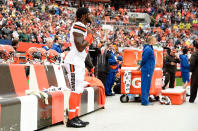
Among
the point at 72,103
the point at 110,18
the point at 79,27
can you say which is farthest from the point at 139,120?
the point at 110,18

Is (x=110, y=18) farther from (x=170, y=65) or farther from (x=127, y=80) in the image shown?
(x=127, y=80)

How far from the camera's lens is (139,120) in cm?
614

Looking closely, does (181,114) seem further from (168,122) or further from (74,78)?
(74,78)

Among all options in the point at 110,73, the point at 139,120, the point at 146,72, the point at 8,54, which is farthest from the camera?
the point at 110,73

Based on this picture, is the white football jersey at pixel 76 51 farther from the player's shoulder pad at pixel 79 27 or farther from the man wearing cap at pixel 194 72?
the man wearing cap at pixel 194 72

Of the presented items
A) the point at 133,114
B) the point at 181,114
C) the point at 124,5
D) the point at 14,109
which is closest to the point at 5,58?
the point at 14,109

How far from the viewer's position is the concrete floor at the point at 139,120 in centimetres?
533

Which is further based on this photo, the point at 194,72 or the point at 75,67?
the point at 194,72

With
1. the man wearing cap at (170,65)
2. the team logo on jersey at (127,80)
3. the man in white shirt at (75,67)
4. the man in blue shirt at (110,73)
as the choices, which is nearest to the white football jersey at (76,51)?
the man in white shirt at (75,67)

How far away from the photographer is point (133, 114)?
6.95 m

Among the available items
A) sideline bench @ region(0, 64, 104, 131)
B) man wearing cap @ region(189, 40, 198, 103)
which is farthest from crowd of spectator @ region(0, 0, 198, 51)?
sideline bench @ region(0, 64, 104, 131)

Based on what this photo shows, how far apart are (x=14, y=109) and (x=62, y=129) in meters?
1.10

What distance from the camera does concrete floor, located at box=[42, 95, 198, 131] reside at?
5328mm

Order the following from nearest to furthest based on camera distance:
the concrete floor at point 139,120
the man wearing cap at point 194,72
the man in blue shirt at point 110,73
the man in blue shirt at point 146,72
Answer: the concrete floor at point 139,120
the man in blue shirt at point 146,72
the man wearing cap at point 194,72
the man in blue shirt at point 110,73
